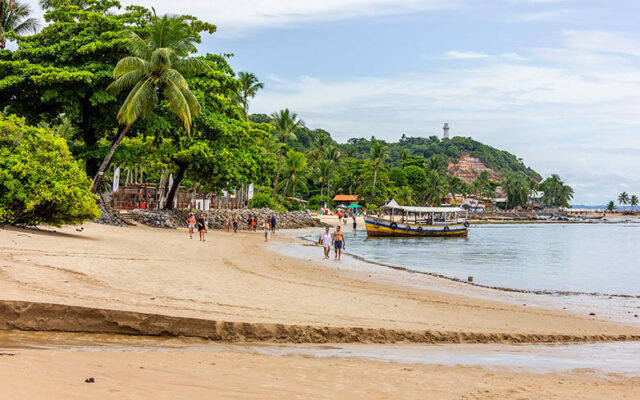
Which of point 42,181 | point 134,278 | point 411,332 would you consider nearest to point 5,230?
point 42,181

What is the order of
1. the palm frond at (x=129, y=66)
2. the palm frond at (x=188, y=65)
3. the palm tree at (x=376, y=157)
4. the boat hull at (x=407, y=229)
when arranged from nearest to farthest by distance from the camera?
the palm frond at (x=129, y=66), the palm frond at (x=188, y=65), the boat hull at (x=407, y=229), the palm tree at (x=376, y=157)

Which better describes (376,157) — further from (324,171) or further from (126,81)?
(126,81)

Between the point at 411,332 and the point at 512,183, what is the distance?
142776 mm

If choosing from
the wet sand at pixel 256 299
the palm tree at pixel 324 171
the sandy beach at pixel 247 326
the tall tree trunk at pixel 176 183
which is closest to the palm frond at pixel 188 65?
the tall tree trunk at pixel 176 183

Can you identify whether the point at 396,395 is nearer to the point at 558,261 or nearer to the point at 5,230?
the point at 5,230

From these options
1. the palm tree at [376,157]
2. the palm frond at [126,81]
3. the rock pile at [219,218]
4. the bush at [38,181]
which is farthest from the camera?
the palm tree at [376,157]

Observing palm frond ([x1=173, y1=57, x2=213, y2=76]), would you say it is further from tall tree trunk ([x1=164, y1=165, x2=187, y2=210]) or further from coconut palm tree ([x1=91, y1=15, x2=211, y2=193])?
tall tree trunk ([x1=164, y1=165, x2=187, y2=210])

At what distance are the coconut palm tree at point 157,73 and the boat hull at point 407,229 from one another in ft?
84.4

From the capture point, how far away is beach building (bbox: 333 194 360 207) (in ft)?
302

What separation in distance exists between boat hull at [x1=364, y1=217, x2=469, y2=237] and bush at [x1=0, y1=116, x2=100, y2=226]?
32.6 meters

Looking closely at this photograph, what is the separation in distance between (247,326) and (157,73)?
2170 cm

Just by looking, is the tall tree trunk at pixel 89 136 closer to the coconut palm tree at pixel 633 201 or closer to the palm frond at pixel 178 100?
the palm frond at pixel 178 100

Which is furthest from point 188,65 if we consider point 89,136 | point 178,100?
point 89,136

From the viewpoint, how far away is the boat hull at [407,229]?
49.6 m
